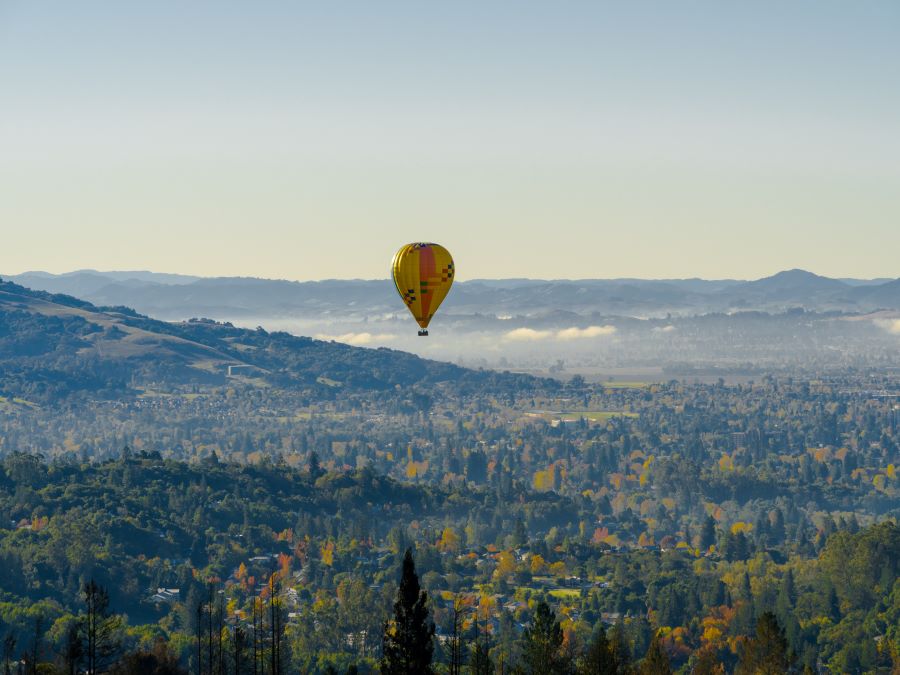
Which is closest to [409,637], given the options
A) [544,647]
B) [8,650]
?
[544,647]

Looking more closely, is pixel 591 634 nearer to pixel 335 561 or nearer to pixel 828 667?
pixel 828 667

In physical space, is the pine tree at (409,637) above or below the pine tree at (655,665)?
above

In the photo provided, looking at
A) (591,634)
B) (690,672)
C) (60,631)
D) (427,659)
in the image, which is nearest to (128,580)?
(60,631)

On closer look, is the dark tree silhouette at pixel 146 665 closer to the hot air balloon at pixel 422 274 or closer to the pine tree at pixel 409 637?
the pine tree at pixel 409 637

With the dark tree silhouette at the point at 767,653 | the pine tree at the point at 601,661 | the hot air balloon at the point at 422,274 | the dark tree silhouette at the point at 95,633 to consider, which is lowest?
the dark tree silhouette at the point at 767,653

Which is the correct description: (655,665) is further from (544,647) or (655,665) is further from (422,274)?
(422,274)

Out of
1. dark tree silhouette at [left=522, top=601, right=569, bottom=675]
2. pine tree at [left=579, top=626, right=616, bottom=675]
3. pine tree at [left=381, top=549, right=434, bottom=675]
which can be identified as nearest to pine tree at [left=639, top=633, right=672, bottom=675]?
pine tree at [left=579, top=626, right=616, bottom=675]

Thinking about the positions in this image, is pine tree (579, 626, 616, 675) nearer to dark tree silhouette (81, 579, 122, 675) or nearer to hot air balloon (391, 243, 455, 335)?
dark tree silhouette (81, 579, 122, 675)

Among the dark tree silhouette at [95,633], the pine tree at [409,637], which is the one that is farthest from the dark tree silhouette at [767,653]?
the dark tree silhouette at [95,633]

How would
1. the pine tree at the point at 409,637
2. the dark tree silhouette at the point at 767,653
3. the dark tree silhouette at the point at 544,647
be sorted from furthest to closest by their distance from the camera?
the dark tree silhouette at the point at 767,653, the dark tree silhouette at the point at 544,647, the pine tree at the point at 409,637
